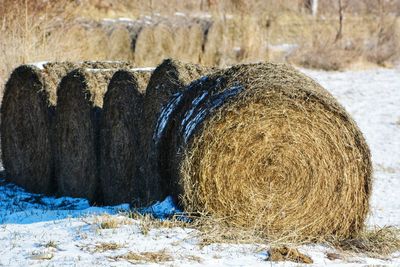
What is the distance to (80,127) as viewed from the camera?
10.9 metres

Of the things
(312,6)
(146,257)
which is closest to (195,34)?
(312,6)

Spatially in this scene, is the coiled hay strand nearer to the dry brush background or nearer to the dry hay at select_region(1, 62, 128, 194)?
the dry hay at select_region(1, 62, 128, 194)

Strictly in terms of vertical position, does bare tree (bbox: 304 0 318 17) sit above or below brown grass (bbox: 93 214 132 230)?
above

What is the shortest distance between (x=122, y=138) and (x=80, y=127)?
2.85 ft

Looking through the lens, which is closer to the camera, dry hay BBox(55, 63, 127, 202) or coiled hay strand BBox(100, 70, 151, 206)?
coiled hay strand BBox(100, 70, 151, 206)

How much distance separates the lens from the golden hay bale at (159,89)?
9211mm

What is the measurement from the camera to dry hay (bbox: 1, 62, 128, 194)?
11.4 meters

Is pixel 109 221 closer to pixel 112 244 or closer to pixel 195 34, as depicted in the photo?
pixel 112 244

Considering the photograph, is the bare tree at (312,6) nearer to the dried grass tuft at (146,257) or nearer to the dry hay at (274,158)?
the dry hay at (274,158)

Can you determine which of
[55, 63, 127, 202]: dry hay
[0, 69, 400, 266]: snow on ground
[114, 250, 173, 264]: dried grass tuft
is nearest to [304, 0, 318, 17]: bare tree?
[55, 63, 127, 202]: dry hay

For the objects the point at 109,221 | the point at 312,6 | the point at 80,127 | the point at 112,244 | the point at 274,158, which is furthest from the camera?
the point at 312,6

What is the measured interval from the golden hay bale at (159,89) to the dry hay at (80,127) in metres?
1.22

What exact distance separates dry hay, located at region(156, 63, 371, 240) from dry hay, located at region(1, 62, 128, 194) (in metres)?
4.07

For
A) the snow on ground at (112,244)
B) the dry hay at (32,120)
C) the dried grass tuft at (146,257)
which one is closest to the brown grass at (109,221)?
the snow on ground at (112,244)
